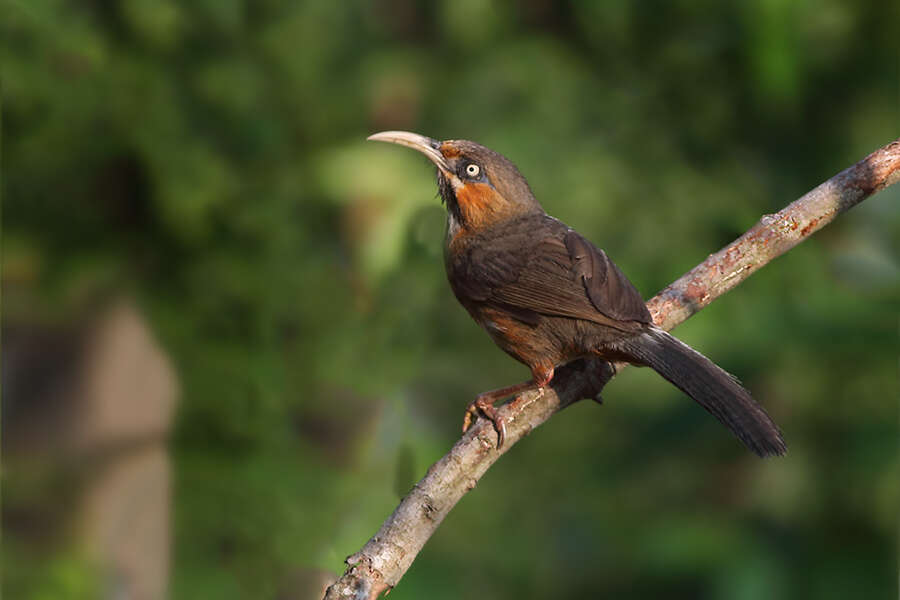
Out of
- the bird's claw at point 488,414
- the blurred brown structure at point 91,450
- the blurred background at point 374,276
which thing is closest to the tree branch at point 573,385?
the bird's claw at point 488,414

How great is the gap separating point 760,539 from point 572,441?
60.5 inches

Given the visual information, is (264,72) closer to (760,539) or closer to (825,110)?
(825,110)

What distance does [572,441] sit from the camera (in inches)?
214

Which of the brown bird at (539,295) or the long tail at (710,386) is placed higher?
the brown bird at (539,295)

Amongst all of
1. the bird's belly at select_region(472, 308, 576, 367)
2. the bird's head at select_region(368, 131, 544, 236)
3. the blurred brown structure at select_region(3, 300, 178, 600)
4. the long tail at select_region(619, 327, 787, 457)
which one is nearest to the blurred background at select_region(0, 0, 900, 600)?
the blurred brown structure at select_region(3, 300, 178, 600)

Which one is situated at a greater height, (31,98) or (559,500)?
(31,98)

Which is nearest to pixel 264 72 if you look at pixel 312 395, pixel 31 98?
pixel 31 98

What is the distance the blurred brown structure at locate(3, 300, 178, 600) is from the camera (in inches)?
206

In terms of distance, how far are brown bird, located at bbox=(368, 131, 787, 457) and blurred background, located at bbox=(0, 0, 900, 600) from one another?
791 millimetres

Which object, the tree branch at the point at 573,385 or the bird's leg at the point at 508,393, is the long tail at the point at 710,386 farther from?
the bird's leg at the point at 508,393

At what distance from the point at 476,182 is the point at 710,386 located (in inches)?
44.9

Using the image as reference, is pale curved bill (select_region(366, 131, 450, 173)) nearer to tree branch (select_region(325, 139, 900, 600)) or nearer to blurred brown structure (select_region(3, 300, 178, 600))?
tree branch (select_region(325, 139, 900, 600))

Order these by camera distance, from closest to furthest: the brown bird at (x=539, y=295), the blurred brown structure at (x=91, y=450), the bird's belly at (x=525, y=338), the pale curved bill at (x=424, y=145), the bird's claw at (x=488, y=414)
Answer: the bird's claw at (x=488, y=414)
the brown bird at (x=539, y=295)
the bird's belly at (x=525, y=338)
the pale curved bill at (x=424, y=145)
the blurred brown structure at (x=91, y=450)

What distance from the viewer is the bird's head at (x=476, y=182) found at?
3.42 meters
